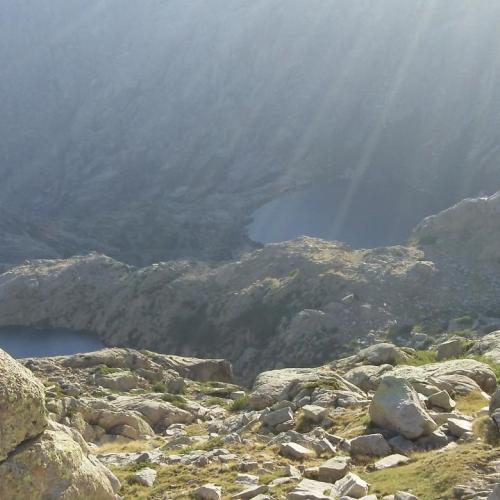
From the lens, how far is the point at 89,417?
2755cm

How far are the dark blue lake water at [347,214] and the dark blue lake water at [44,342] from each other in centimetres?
6246

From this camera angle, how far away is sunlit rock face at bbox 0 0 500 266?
142m

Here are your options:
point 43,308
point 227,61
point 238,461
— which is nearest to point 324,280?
point 43,308

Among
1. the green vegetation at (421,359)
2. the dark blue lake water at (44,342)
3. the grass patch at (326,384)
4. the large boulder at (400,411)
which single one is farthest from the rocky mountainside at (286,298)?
the large boulder at (400,411)

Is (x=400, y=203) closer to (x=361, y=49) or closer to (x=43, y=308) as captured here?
Result: (x=361, y=49)

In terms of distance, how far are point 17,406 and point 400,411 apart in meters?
9.05

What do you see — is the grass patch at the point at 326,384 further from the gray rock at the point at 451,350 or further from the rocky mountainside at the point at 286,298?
the rocky mountainside at the point at 286,298

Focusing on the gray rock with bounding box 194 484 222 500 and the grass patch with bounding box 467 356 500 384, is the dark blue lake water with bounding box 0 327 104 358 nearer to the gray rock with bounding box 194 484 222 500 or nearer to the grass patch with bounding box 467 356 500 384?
the grass patch with bounding box 467 356 500 384

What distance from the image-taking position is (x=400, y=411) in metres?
15.9

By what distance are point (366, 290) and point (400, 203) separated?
80.9 metres

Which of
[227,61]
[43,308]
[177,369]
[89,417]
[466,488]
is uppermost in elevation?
[227,61]

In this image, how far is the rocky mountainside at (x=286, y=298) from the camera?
59562 millimetres

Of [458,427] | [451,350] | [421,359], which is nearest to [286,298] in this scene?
[421,359]

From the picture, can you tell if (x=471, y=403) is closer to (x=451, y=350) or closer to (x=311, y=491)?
(x=311, y=491)
